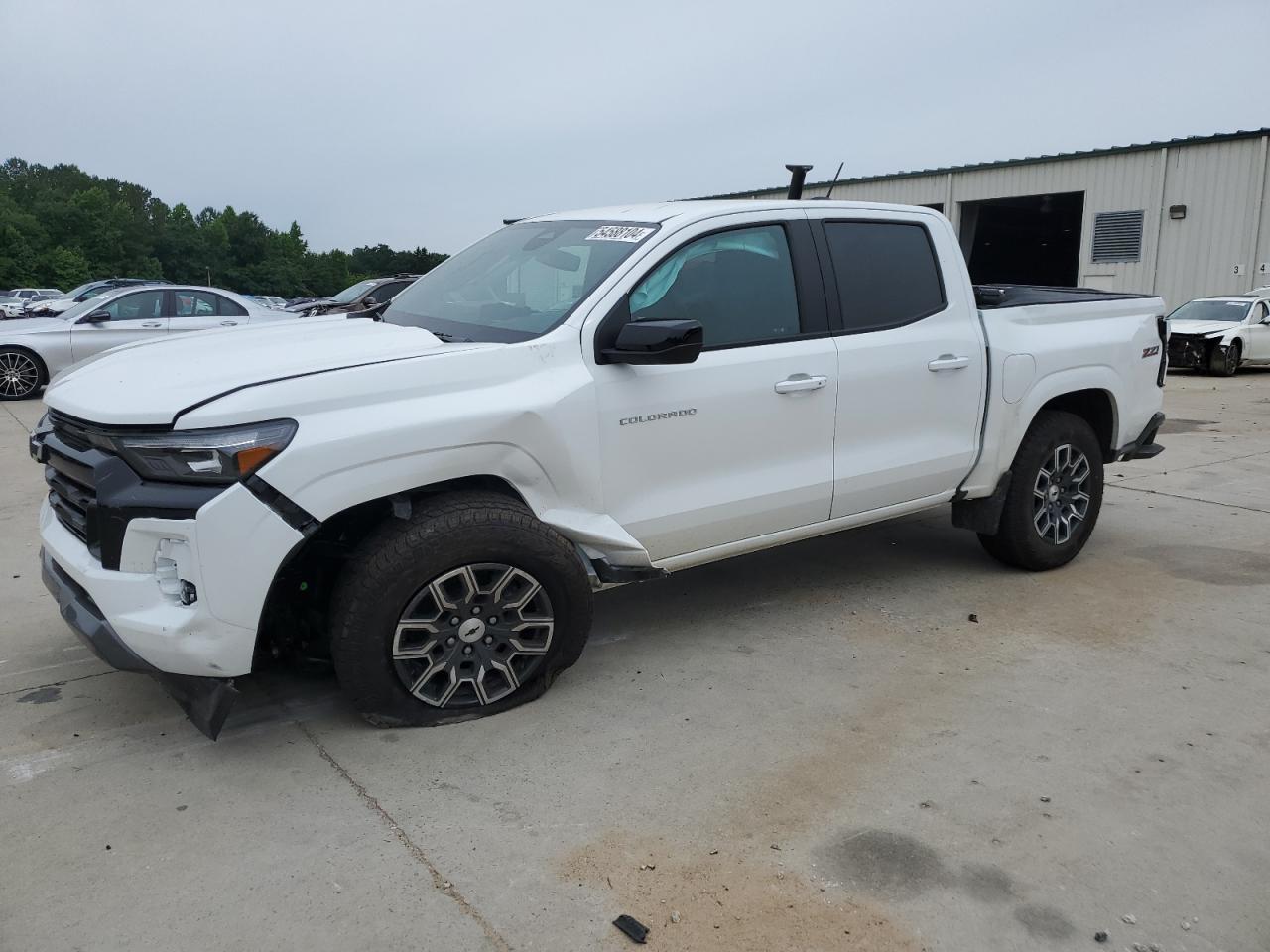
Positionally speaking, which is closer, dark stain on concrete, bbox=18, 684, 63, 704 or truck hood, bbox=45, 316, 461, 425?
truck hood, bbox=45, 316, 461, 425

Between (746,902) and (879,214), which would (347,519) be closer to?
(746,902)

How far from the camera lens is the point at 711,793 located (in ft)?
10.5

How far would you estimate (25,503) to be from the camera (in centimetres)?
712

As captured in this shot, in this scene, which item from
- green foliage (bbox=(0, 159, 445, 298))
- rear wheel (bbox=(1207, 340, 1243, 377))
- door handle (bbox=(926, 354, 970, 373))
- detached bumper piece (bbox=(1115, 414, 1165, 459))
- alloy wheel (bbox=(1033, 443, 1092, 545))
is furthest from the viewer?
green foliage (bbox=(0, 159, 445, 298))

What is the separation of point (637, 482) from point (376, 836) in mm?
1564

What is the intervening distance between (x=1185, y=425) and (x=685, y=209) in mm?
9135

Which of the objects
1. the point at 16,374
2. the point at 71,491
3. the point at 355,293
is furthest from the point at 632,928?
the point at 355,293

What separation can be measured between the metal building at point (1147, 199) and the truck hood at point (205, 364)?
2151 centimetres

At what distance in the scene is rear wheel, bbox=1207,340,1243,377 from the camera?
57.7 ft

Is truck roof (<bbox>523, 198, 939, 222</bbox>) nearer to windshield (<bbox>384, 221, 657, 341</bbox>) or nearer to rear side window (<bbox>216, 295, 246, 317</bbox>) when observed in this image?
windshield (<bbox>384, 221, 657, 341</bbox>)

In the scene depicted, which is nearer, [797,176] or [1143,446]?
[797,176]

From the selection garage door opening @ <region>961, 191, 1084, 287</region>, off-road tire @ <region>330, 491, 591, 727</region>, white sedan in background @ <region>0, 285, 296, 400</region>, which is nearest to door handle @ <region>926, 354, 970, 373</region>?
off-road tire @ <region>330, 491, 591, 727</region>

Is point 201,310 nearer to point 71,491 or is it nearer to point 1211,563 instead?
point 71,491

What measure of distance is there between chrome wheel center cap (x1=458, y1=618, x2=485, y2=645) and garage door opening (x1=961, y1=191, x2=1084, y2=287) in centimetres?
2688
